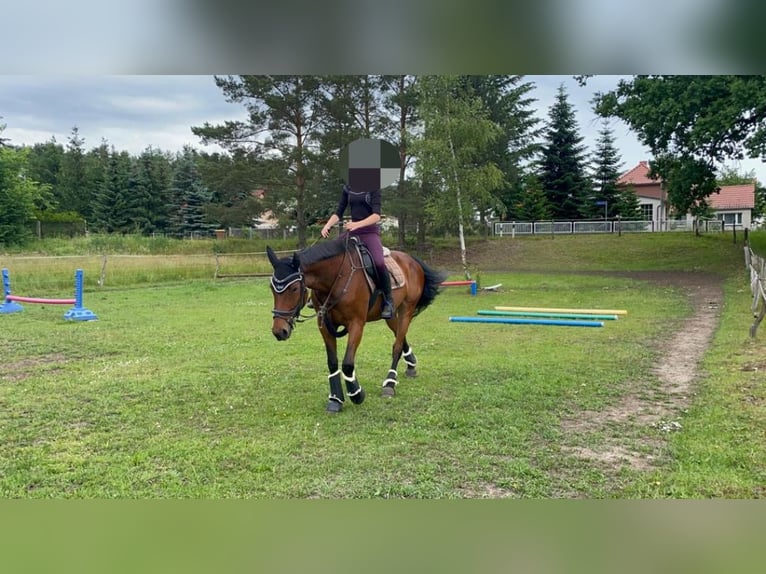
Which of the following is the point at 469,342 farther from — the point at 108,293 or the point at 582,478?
the point at 108,293

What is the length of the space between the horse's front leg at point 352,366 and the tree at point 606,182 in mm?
33069

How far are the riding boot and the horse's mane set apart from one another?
19.9 inches

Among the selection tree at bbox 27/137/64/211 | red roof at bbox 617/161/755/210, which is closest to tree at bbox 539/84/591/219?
red roof at bbox 617/161/755/210

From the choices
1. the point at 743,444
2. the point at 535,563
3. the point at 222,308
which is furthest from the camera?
the point at 222,308

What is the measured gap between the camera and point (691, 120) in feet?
53.9

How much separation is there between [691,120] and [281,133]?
15.9 metres

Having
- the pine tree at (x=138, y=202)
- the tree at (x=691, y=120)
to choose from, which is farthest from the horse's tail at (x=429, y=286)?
the pine tree at (x=138, y=202)

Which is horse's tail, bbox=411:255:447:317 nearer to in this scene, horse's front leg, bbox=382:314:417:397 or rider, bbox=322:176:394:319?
horse's front leg, bbox=382:314:417:397

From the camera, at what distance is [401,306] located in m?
5.88

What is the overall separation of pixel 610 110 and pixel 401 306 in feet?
50.2

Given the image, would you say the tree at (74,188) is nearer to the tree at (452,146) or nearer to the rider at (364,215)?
the tree at (452,146)

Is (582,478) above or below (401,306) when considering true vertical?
below

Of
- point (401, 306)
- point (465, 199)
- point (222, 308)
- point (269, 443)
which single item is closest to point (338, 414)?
point (269, 443)

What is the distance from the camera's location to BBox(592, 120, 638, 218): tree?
114 feet
